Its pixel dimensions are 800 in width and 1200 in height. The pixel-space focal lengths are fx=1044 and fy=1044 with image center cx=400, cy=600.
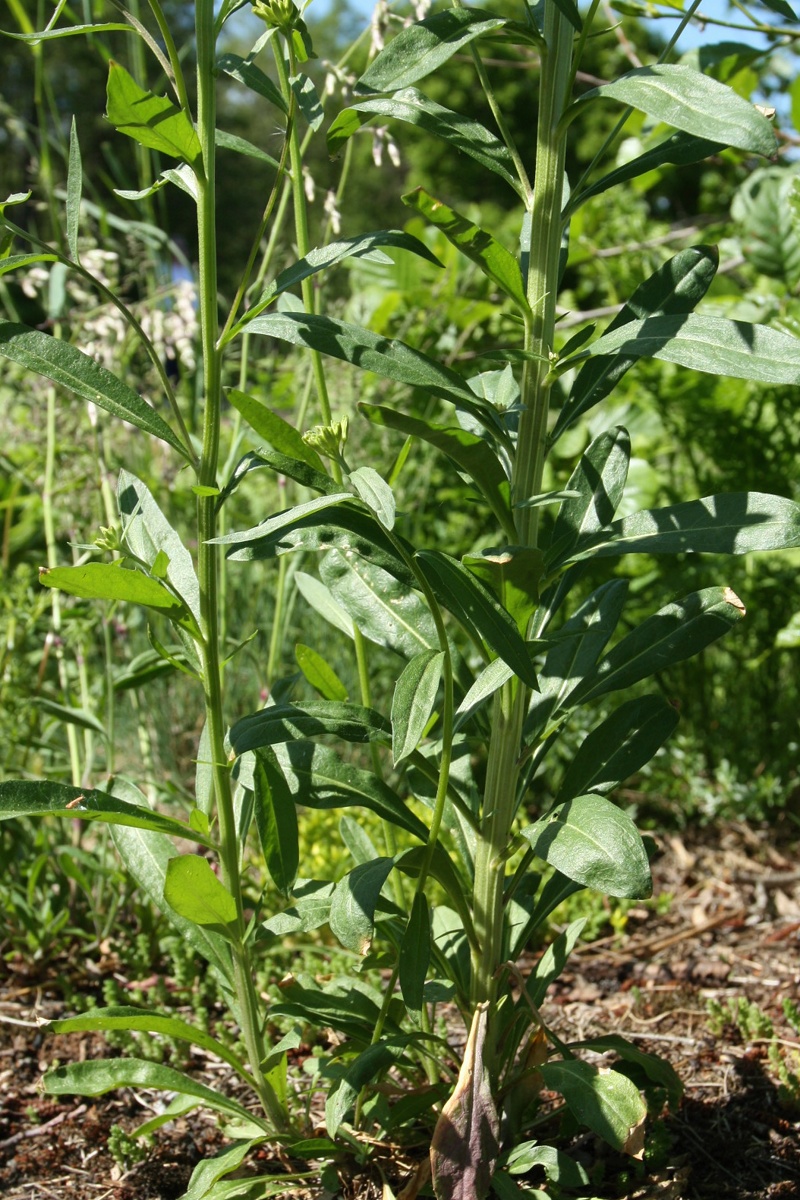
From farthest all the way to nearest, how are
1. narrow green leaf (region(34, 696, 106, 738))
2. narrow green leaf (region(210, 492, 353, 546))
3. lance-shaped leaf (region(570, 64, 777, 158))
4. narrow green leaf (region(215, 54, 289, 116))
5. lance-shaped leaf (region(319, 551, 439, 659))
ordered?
narrow green leaf (region(34, 696, 106, 738)) < lance-shaped leaf (region(319, 551, 439, 659)) < narrow green leaf (region(215, 54, 289, 116)) < narrow green leaf (region(210, 492, 353, 546)) < lance-shaped leaf (region(570, 64, 777, 158))

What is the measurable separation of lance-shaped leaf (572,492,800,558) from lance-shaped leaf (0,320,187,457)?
510 millimetres

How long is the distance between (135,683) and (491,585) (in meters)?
0.97

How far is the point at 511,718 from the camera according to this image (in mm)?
1299

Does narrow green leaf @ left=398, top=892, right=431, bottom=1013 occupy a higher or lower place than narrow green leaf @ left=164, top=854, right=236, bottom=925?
lower

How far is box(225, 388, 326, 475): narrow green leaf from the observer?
119 centimetres

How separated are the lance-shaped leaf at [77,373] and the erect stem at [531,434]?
16.5 inches

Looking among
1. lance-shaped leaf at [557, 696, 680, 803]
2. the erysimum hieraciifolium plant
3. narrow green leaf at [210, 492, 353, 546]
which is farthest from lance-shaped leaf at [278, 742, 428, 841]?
narrow green leaf at [210, 492, 353, 546]

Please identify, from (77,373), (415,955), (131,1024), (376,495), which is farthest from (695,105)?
(131,1024)

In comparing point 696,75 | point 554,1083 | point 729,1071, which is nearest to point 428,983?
point 554,1083

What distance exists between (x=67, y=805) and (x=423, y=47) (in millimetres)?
871

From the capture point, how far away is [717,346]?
104cm

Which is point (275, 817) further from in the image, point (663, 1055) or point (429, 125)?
point (663, 1055)

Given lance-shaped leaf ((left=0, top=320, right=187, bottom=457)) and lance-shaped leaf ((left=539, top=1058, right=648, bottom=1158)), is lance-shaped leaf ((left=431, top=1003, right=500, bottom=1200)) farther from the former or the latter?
lance-shaped leaf ((left=0, top=320, right=187, bottom=457))

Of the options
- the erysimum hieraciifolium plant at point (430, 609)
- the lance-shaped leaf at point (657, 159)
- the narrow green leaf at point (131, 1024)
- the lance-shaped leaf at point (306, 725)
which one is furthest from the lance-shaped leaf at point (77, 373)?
the narrow green leaf at point (131, 1024)
